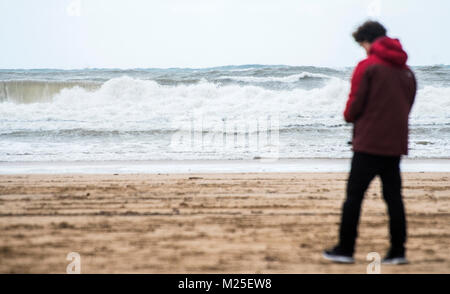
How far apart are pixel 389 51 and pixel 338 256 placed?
134 cm

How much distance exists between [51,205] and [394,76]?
3.53 meters

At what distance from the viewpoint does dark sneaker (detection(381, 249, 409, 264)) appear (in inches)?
135

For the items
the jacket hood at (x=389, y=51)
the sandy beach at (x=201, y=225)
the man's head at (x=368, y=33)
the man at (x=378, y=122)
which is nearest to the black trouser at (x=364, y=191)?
the man at (x=378, y=122)

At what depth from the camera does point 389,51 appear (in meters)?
3.22

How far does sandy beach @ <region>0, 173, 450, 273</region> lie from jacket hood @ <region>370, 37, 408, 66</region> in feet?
4.27

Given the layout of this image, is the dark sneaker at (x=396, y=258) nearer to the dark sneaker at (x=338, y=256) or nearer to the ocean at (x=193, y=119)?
the dark sneaker at (x=338, y=256)

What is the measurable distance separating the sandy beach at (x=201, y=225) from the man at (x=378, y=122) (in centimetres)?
26

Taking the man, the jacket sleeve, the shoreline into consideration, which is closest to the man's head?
the man

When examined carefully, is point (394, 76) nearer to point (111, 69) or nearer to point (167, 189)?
point (167, 189)

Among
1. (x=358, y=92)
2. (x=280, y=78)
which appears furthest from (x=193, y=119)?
(x=358, y=92)

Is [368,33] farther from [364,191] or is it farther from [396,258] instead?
[396,258]

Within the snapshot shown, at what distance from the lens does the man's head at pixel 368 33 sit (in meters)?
3.35
